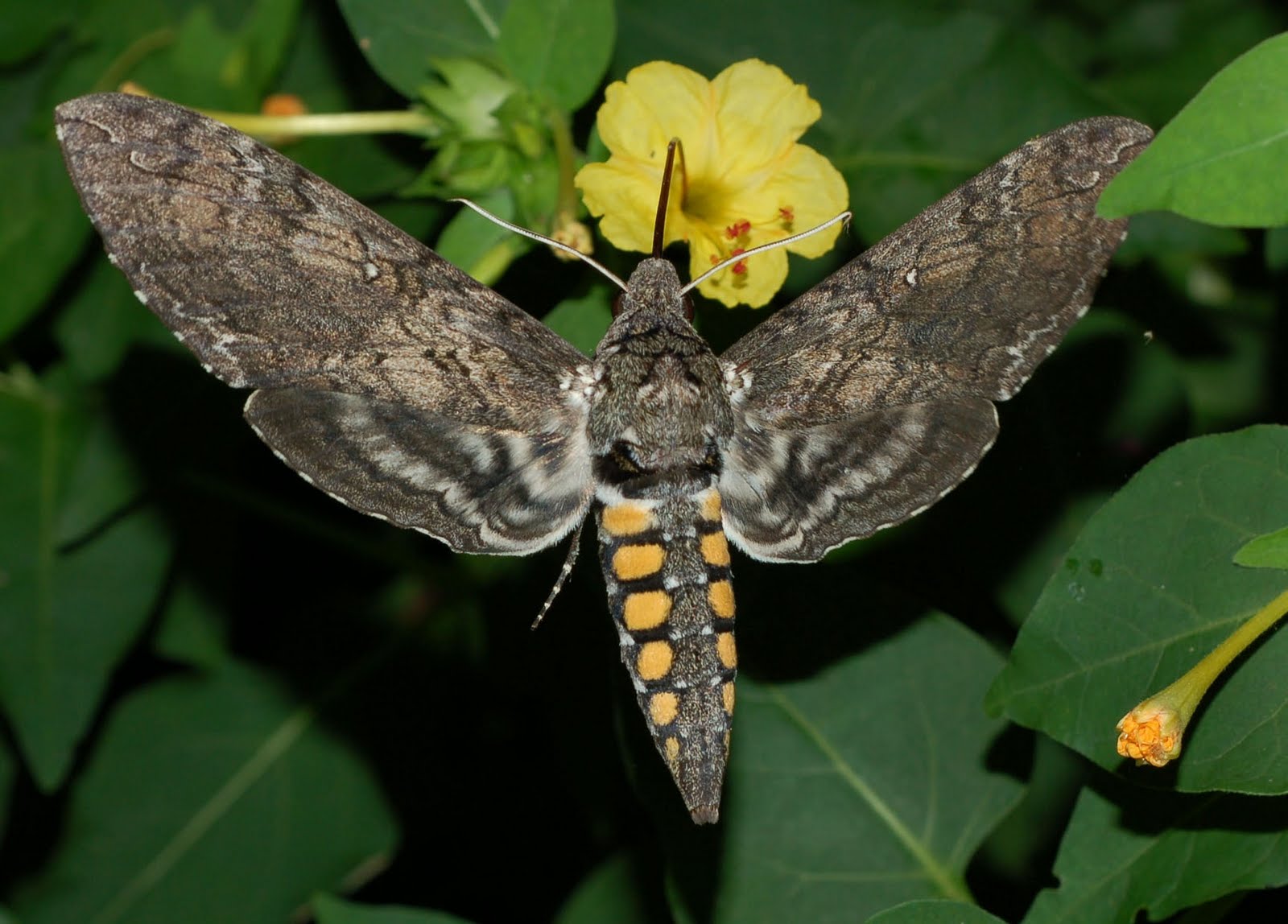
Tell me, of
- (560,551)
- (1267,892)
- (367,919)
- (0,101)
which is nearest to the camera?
(367,919)

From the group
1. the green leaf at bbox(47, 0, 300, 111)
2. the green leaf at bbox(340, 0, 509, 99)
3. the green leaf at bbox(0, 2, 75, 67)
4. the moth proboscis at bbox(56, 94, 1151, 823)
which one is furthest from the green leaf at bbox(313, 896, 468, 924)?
the green leaf at bbox(0, 2, 75, 67)

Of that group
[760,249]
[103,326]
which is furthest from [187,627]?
[760,249]

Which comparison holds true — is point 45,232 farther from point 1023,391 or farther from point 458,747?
point 1023,391

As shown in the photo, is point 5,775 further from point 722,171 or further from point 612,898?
point 722,171

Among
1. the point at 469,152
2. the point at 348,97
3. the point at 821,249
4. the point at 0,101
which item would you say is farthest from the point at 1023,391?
the point at 0,101

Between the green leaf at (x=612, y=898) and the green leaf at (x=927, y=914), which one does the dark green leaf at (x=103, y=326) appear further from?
the green leaf at (x=927, y=914)

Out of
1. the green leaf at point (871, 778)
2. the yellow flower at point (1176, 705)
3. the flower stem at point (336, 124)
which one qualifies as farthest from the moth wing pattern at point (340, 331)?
the yellow flower at point (1176, 705)
